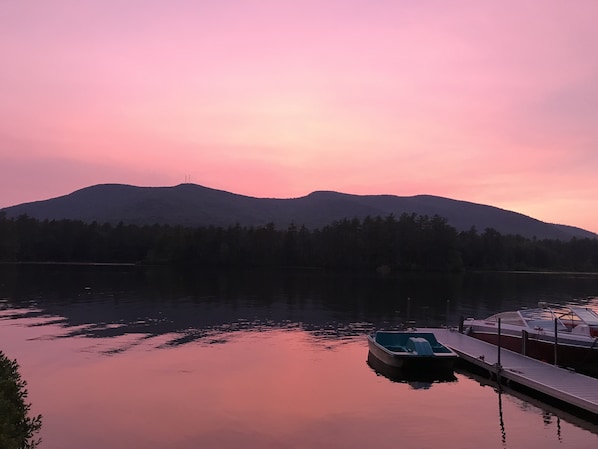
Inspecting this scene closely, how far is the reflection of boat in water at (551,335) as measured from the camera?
29.1m

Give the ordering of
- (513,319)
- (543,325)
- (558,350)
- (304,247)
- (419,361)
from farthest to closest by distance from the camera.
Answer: (304,247)
(513,319)
(543,325)
(558,350)
(419,361)

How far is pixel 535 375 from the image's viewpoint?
26.6 metres

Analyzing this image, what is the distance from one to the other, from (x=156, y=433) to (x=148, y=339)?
19890 millimetres

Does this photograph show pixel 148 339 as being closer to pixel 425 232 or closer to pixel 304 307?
pixel 304 307

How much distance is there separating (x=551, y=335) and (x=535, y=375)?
512 centimetres

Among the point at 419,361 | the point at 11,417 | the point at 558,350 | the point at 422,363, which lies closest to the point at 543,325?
the point at 558,350

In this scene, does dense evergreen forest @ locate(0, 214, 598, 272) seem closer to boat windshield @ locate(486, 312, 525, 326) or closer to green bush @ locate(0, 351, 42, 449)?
boat windshield @ locate(486, 312, 525, 326)

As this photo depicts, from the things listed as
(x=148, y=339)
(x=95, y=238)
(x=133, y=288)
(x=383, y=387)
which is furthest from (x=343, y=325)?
(x=95, y=238)

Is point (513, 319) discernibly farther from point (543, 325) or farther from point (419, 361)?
point (419, 361)

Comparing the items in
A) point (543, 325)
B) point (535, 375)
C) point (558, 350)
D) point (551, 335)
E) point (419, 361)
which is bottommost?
point (535, 375)

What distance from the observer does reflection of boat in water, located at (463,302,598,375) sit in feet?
95.6

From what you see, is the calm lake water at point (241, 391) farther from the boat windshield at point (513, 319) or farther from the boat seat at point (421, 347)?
the boat windshield at point (513, 319)

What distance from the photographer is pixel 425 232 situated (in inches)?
6875

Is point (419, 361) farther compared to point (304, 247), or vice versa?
point (304, 247)
